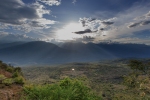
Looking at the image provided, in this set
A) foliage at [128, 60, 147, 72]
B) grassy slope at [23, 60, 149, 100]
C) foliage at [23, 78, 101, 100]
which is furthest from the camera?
foliage at [128, 60, 147, 72]

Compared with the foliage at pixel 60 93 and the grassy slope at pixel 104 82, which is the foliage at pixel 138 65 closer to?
the grassy slope at pixel 104 82

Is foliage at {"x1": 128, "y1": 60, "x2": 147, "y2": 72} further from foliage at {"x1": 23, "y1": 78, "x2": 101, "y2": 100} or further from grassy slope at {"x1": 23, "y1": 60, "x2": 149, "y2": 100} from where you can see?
foliage at {"x1": 23, "y1": 78, "x2": 101, "y2": 100}

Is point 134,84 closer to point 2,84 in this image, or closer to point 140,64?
point 140,64

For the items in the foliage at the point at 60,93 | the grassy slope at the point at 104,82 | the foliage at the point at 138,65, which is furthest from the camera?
the foliage at the point at 138,65

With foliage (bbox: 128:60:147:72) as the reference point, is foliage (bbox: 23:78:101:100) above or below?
Result: below

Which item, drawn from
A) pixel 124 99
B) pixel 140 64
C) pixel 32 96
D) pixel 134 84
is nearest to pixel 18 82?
pixel 32 96

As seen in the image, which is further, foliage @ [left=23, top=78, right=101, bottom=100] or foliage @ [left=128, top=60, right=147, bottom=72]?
foliage @ [left=128, top=60, right=147, bottom=72]

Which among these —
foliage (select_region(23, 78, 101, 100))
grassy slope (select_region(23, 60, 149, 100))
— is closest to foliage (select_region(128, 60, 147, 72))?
grassy slope (select_region(23, 60, 149, 100))

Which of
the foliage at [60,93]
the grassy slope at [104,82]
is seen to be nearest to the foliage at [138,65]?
the grassy slope at [104,82]

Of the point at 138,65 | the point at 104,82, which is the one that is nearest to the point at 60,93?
the point at 138,65

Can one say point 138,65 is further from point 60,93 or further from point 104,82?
point 104,82

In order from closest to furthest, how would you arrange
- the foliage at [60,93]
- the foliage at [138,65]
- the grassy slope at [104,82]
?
the foliage at [60,93]
the grassy slope at [104,82]
the foliage at [138,65]

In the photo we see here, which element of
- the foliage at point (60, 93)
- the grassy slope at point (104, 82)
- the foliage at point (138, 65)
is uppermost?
the foliage at point (138, 65)

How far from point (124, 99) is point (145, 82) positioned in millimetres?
2239
